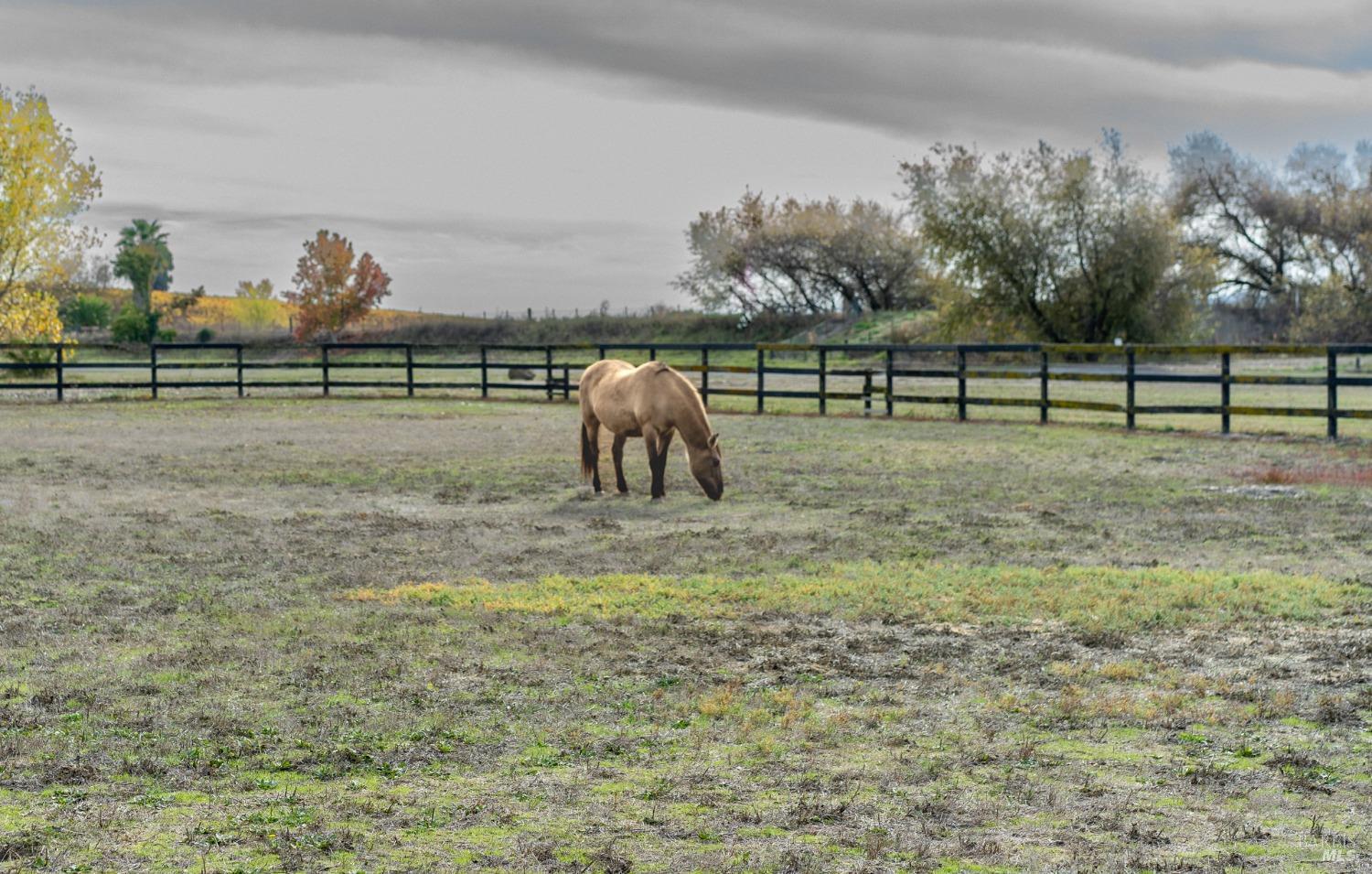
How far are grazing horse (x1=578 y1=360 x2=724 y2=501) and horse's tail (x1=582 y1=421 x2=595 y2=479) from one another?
396 mm

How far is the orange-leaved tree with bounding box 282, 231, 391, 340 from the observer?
77625 millimetres

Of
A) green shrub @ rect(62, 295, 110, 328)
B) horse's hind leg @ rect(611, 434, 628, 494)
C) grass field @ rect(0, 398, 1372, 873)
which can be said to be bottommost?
grass field @ rect(0, 398, 1372, 873)

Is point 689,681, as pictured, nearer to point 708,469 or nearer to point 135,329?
point 708,469

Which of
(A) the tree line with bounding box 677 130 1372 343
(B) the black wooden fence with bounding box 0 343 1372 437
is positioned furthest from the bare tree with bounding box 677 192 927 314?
(B) the black wooden fence with bounding box 0 343 1372 437

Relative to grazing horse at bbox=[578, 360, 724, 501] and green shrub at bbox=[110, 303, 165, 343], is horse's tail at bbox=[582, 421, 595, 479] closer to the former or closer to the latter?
grazing horse at bbox=[578, 360, 724, 501]

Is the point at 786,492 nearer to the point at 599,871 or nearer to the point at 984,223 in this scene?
the point at 599,871

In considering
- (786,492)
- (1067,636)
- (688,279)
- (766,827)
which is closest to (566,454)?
(786,492)

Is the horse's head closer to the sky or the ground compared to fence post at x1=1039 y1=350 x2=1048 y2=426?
closer to the ground

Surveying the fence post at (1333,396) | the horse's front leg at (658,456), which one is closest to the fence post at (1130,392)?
the fence post at (1333,396)

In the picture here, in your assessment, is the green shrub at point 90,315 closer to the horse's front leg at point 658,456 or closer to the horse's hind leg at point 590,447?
Answer: the horse's hind leg at point 590,447

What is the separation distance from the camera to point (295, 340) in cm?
7806

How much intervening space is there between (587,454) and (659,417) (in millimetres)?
1343

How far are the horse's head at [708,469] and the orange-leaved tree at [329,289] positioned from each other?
68676mm

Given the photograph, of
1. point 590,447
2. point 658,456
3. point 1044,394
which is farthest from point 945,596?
point 1044,394
